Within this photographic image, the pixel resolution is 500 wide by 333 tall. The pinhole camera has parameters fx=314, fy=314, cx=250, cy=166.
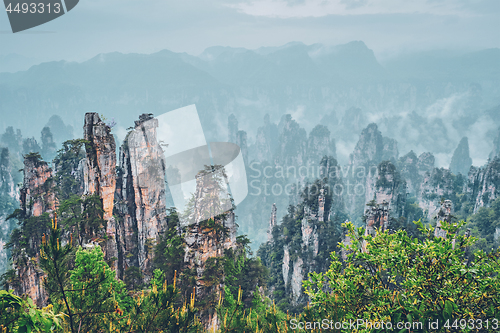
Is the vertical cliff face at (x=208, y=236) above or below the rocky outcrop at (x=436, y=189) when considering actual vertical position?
above

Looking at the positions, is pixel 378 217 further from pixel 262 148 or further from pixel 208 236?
pixel 262 148

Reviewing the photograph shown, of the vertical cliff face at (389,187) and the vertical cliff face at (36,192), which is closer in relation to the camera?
the vertical cliff face at (36,192)

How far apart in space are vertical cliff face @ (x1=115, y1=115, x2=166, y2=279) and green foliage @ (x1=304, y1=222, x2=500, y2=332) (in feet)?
54.0

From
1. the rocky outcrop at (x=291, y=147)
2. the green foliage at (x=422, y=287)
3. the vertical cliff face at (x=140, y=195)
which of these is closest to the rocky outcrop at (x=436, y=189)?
the vertical cliff face at (x=140, y=195)

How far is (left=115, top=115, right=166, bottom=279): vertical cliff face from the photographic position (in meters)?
22.3

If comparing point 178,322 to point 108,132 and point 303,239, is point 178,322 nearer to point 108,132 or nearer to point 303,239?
point 108,132

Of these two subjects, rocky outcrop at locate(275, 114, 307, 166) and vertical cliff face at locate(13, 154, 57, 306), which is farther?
rocky outcrop at locate(275, 114, 307, 166)

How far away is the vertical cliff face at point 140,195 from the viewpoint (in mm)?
22328

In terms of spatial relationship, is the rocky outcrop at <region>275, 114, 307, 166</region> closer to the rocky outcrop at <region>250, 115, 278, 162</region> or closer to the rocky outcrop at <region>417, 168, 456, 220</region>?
the rocky outcrop at <region>250, 115, 278, 162</region>

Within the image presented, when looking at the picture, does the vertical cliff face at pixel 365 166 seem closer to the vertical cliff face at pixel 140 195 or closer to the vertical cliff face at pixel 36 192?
the vertical cliff face at pixel 140 195

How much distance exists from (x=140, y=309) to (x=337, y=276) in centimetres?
542

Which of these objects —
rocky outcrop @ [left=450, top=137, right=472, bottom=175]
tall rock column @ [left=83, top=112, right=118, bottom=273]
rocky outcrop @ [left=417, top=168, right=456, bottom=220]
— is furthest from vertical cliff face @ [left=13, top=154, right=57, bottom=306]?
rocky outcrop @ [left=450, top=137, right=472, bottom=175]

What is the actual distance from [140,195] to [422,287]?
19.1 metres

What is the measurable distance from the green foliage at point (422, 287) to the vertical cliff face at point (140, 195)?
1644 cm
